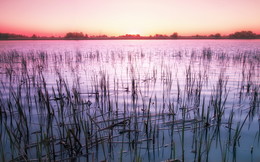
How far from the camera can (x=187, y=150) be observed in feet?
11.9

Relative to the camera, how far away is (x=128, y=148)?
12.0ft

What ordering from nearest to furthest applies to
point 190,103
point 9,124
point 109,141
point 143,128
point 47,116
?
1. point 109,141
2. point 143,128
3. point 9,124
4. point 47,116
5. point 190,103

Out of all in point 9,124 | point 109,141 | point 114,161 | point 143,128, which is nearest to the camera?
point 114,161

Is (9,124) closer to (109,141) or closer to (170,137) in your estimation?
(109,141)

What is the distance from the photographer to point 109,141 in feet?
11.6

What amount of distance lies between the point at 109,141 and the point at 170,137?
1277 mm

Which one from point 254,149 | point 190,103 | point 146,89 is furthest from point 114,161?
point 146,89

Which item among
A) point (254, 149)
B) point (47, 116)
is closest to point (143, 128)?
point (254, 149)

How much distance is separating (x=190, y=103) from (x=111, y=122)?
2708 millimetres

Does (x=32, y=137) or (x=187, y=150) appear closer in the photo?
(x=187, y=150)

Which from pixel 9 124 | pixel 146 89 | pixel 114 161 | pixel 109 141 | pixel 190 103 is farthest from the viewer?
pixel 146 89

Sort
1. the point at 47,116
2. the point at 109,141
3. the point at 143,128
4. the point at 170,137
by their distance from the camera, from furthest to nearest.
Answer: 1. the point at 47,116
2. the point at 143,128
3. the point at 170,137
4. the point at 109,141

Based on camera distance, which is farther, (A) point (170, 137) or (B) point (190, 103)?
(B) point (190, 103)

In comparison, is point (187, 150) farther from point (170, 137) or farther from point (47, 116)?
point (47, 116)
